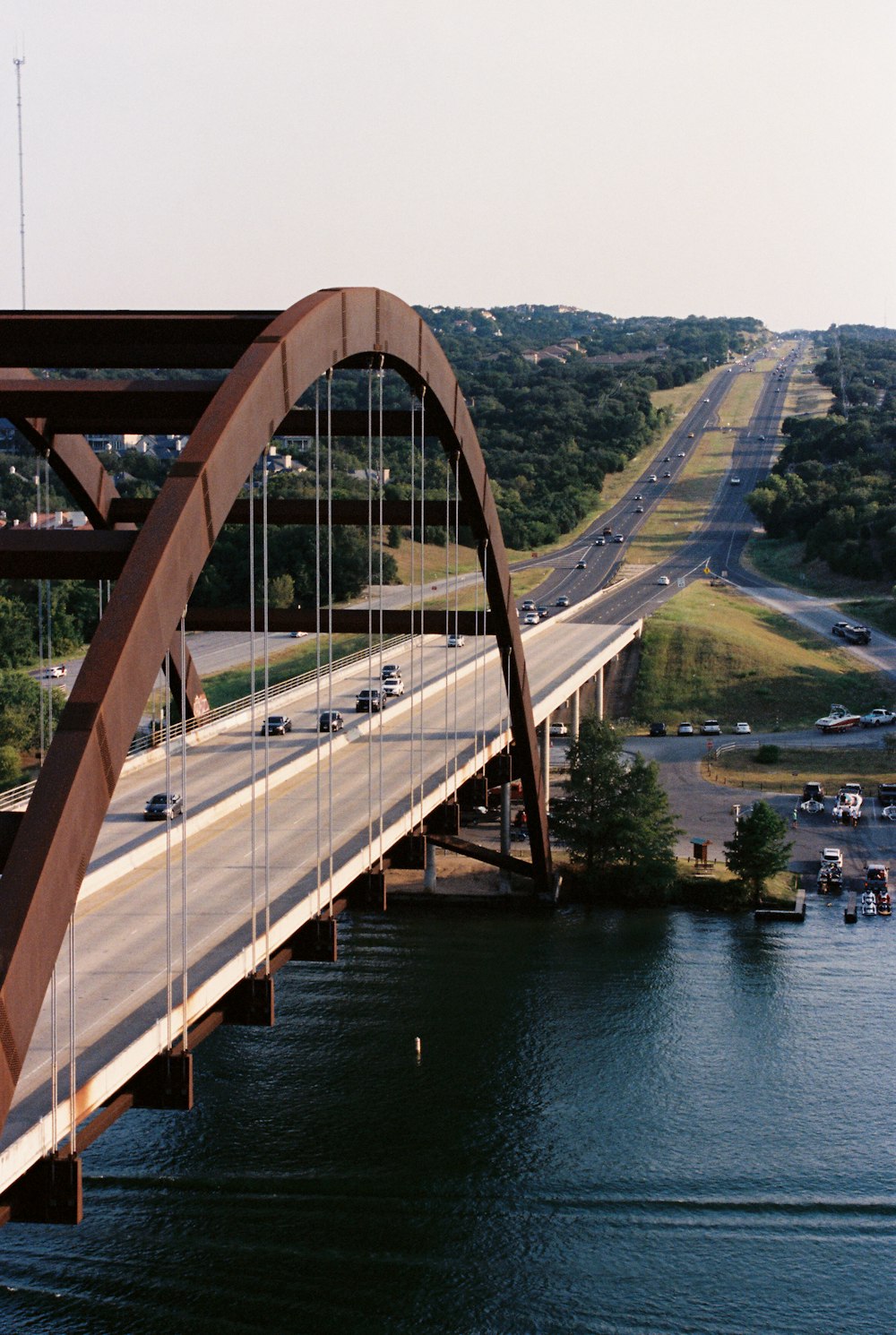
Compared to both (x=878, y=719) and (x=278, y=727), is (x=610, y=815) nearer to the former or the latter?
(x=278, y=727)

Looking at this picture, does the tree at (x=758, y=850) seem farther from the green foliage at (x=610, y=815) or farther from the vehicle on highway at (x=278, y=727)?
the vehicle on highway at (x=278, y=727)

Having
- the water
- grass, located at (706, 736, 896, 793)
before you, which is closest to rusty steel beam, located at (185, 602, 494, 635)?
the water

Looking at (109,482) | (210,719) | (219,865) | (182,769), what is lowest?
(219,865)

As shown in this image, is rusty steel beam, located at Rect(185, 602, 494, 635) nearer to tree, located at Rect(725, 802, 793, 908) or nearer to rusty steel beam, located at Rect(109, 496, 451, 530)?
rusty steel beam, located at Rect(109, 496, 451, 530)

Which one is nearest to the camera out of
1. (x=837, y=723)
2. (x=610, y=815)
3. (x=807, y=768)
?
(x=610, y=815)

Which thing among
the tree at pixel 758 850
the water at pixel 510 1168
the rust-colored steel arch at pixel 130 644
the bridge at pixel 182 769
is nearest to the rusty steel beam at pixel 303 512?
the bridge at pixel 182 769

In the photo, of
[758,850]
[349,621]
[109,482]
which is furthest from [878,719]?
[109,482]
